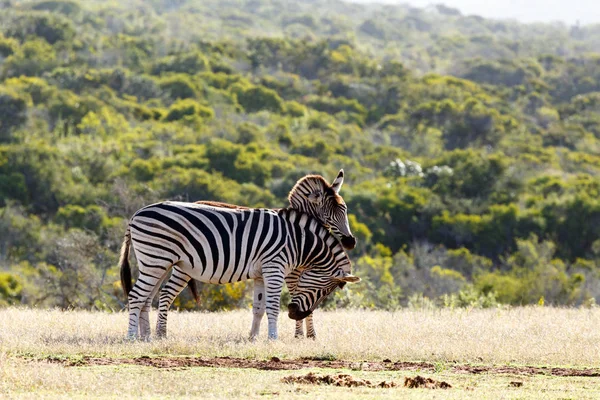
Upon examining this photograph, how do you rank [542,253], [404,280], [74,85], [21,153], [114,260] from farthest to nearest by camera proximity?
[74,85], [21,153], [542,253], [404,280], [114,260]

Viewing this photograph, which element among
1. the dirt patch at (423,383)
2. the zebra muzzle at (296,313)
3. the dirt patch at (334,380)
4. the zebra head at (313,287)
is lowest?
the dirt patch at (334,380)

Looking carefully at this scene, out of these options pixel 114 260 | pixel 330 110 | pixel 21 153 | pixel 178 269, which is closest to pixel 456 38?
pixel 330 110

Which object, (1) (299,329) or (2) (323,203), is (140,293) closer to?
(1) (299,329)

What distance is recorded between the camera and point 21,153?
168 ft

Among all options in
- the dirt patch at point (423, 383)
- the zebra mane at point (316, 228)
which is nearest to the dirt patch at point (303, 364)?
the dirt patch at point (423, 383)

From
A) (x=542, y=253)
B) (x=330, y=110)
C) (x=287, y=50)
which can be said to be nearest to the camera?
(x=542, y=253)

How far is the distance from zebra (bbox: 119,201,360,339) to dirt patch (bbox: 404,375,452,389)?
3599mm

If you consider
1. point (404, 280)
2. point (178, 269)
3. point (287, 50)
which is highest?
point (287, 50)

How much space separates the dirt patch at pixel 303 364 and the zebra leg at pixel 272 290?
5.63 feet

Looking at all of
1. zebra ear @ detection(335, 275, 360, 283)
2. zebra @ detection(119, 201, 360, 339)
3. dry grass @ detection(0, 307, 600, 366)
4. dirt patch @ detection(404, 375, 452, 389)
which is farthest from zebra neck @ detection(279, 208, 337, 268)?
dirt patch @ detection(404, 375, 452, 389)

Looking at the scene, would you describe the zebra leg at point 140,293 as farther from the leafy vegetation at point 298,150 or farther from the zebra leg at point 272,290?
the leafy vegetation at point 298,150

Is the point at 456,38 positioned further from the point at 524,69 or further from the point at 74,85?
the point at 74,85

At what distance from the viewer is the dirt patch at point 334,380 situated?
34.2ft

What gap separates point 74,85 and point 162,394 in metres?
65.6
